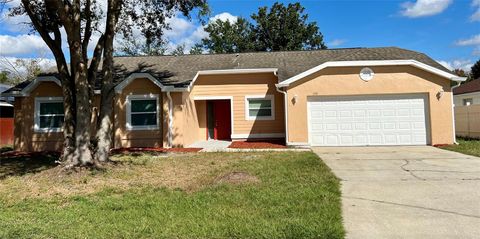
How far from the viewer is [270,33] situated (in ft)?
137

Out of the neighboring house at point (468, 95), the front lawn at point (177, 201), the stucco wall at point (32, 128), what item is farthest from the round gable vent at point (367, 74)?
the stucco wall at point (32, 128)

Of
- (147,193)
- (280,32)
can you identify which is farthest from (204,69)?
(280,32)

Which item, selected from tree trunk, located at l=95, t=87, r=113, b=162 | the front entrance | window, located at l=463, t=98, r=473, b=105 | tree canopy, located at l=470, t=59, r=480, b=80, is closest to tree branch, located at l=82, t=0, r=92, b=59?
tree trunk, located at l=95, t=87, r=113, b=162

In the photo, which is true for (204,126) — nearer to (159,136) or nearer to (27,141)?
(159,136)

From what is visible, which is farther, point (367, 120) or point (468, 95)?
point (468, 95)

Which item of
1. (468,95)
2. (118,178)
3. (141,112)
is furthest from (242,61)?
(468,95)

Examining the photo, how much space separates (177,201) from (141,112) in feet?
33.9

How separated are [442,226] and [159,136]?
12.9 meters

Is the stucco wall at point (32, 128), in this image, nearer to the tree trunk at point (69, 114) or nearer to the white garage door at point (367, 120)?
the tree trunk at point (69, 114)

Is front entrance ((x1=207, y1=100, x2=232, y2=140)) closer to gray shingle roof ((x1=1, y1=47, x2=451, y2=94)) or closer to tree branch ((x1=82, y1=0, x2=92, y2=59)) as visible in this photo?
gray shingle roof ((x1=1, y1=47, x2=451, y2=94))

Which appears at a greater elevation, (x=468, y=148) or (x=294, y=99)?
(x=294, y=99)

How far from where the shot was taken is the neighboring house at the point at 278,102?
15.0m

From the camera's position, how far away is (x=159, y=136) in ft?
53.6

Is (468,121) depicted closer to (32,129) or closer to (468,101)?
(468,101)
